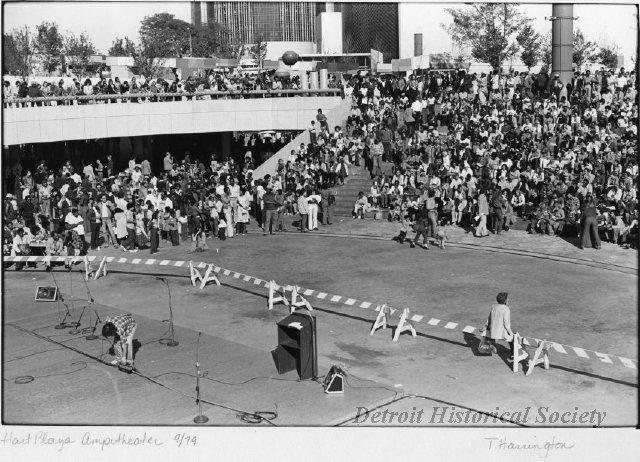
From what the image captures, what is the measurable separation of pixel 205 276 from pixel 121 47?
235 feet

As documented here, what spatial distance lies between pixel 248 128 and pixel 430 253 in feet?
55.4

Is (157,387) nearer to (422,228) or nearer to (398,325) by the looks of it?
(398,325)

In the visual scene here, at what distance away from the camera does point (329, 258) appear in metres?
22.9

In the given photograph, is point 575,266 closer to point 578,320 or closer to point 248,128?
point 578,320

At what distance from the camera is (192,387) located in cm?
1333

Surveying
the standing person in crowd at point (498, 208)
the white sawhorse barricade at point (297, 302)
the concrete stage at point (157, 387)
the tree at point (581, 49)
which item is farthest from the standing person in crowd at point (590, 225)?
the tree at point (581, 49)

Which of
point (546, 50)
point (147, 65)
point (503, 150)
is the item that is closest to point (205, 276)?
point (503, 150)

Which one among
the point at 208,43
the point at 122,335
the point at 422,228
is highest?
the point at 208,43

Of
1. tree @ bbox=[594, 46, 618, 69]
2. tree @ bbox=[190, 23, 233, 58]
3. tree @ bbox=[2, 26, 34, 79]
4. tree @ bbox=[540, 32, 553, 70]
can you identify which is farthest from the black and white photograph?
tree @ bbox=[190, 23, 233, 58]

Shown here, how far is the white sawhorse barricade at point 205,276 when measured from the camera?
2005 cm

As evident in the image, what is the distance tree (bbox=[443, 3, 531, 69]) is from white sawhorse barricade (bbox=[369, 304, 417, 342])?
34.9m

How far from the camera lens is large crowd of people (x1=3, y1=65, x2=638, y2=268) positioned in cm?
2431

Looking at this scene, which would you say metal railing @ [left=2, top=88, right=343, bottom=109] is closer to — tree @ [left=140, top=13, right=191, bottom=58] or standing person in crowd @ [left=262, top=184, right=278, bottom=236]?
standing person in crowd @ [left=262, top=184, right=278, bottom=236]

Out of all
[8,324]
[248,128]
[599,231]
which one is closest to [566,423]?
[8,324]
